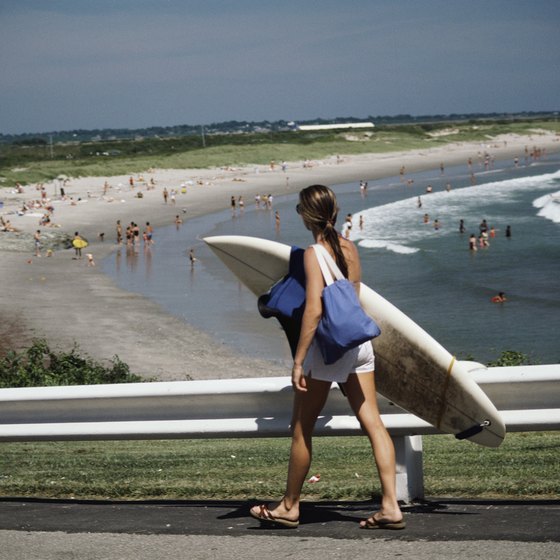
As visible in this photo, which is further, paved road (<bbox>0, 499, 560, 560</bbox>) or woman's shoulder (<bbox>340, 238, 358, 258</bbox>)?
woman's shoulder (<bbox>340, 238, 358, 258</bbox>)

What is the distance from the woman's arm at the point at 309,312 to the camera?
15.7 feet

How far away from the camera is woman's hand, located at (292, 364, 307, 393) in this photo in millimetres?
4770

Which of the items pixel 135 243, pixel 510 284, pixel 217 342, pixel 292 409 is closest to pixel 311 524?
pixel 292 409

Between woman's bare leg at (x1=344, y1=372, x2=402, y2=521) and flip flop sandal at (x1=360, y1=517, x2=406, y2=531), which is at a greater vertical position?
woman's bare leg at (x1=344, y1=372, x2=402, y2=521)

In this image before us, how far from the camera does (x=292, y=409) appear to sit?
5.32 m

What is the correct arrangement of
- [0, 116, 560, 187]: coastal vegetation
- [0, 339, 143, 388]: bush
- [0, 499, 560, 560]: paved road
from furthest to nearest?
[0, 116, 560, 187]: coastal vegetation → [0, 339, 143, 388]: bush → [0, 499, 560, 560]: paved road

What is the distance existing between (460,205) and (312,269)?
56.9 m

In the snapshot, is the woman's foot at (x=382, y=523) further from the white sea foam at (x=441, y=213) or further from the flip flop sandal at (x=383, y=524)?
the white sea foam at (x=441, y=213)

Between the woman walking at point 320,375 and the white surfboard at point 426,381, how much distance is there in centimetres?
13

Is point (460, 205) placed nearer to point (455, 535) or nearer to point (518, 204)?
point (518, 204)

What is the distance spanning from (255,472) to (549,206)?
51926mm

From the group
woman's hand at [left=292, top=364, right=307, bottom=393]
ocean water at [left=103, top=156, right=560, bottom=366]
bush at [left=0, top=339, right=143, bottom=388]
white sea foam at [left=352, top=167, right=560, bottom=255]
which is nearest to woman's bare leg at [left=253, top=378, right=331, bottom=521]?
woman's hand at [left=292, top=364, right=307, bottom=393]

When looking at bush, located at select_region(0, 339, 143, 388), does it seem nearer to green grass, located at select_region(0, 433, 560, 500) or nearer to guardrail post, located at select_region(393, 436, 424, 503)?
green grass, located at select_region(0, 433, 560, 500)

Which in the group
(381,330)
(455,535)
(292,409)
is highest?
(381,330)
